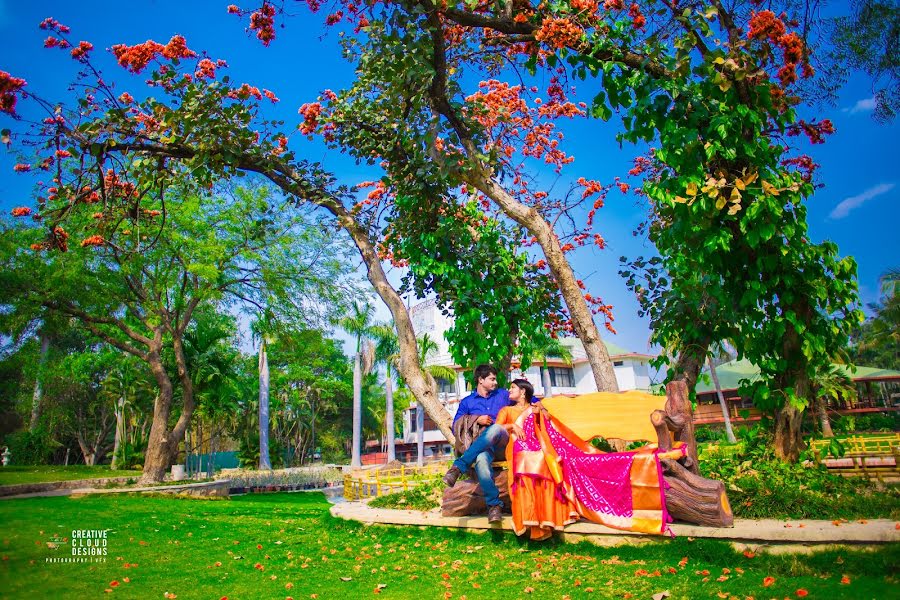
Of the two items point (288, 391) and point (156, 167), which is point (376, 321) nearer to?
point (288, 391)

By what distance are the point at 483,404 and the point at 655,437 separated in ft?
6.17

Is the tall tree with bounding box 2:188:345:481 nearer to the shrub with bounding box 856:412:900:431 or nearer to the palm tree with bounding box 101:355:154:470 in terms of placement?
the palm tree with bounding box 101:355:154:470

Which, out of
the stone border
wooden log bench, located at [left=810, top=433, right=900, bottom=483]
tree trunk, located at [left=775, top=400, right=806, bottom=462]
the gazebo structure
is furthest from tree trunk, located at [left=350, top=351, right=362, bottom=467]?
tree trunk, located at [left=775, top=400, right=806, bottom=462]

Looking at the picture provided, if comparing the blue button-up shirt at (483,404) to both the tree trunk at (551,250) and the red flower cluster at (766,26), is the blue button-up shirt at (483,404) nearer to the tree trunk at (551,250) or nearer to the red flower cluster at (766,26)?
the tree trunk at (551,250)

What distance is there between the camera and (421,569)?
484 cm

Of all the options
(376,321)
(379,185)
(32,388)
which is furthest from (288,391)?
(379,185)

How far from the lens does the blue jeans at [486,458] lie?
5.72 metres

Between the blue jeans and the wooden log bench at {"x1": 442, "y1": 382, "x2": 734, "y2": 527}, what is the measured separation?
37 cm

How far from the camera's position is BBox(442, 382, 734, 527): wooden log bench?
15.5ft

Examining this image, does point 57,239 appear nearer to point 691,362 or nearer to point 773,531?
point 773,531

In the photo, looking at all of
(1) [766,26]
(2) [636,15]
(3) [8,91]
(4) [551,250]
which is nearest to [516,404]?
(4) [551,250]

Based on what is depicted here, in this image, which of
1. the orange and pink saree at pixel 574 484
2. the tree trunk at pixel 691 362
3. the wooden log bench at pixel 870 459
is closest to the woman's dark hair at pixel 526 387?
the orange and pink saree at pixel 574 484

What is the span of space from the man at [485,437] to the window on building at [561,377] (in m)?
39.1

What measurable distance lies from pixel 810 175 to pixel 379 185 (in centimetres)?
694
